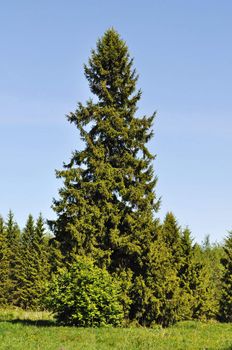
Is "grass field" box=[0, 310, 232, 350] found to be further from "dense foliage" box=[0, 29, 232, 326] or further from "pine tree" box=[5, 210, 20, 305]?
"pine tree" box=[5, 210, 20, 305]

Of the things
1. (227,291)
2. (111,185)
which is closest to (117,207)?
(111,185)

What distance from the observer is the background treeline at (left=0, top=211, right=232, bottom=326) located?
28.1m

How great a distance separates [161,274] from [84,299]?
7.81 meters

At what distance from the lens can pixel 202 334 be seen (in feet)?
66.5

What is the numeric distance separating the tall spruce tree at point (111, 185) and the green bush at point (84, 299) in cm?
518

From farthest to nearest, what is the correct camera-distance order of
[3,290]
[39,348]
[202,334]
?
[3,290], [202,334], [39,348]

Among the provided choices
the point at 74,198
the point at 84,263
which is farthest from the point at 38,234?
the point at 84,263

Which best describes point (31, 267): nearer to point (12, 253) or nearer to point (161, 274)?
point (12, 253)

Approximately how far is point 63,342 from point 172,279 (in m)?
13.1

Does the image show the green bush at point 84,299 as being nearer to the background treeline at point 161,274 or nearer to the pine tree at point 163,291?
the background treeline at point 161,274

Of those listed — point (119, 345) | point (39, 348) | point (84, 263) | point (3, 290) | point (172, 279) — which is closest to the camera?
point (39, 348)

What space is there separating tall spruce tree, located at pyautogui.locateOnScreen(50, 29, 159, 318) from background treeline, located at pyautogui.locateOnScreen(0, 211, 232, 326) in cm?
86

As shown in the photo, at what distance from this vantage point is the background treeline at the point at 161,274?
28125 millimetres

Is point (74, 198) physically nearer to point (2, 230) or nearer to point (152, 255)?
point (152, 255)
